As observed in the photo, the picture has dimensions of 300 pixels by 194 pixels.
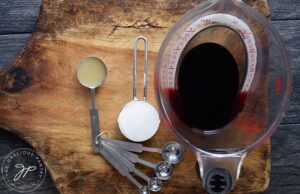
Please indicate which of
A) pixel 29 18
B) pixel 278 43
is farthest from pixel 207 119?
pixel 29 18

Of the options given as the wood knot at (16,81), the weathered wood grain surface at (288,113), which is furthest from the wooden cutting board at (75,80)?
the weathered wood grain surface at (288,113)

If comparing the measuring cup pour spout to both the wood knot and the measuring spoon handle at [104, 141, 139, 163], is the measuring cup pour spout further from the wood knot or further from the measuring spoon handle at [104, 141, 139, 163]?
the wood knot

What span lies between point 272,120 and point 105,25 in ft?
0.97

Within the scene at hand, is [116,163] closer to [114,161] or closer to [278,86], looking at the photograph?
[114,161]

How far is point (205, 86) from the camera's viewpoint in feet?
2.57

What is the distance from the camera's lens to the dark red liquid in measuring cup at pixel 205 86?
30.8 inches

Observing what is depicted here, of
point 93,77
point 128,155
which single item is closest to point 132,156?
point 128,155

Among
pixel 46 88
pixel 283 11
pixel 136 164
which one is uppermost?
pixel 283 11

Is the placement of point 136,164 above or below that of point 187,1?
below

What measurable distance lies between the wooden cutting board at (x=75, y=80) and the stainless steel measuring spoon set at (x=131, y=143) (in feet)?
0.03

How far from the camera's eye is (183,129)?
2.57ft

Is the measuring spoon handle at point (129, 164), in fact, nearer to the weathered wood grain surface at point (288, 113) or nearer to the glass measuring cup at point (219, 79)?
the glass measuring cup at point (219, 79)

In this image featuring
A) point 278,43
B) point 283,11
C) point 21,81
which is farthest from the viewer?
point 283,11

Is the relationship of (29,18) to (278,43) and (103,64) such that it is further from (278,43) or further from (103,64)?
(278,43)
